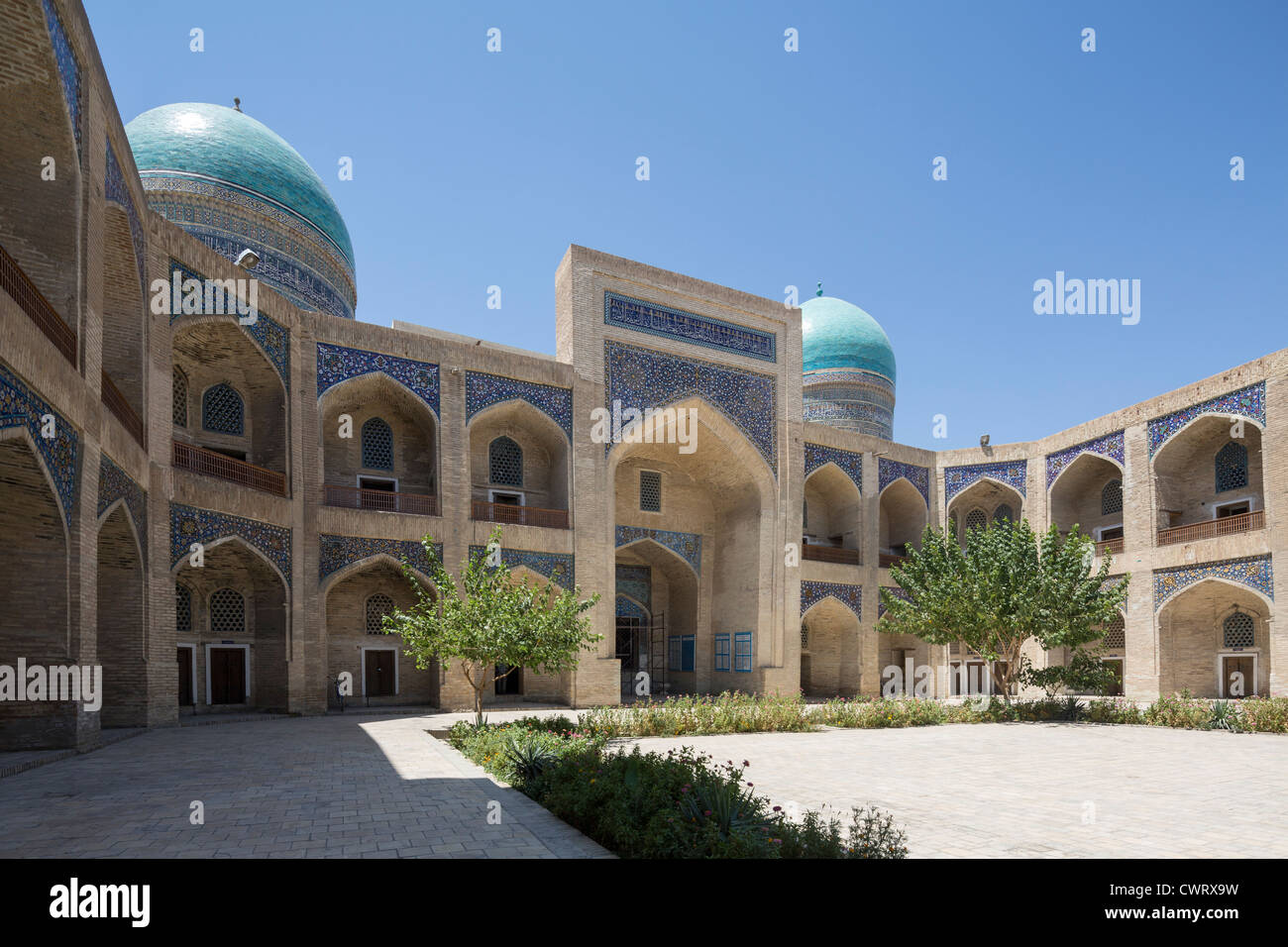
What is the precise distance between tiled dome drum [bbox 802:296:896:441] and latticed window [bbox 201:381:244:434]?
17289 mm

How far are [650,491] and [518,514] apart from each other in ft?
14.5

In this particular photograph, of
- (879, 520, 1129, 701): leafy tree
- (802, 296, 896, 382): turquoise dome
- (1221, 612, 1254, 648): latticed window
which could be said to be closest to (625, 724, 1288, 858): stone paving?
(879, 520, 1129, 701): leafy tree

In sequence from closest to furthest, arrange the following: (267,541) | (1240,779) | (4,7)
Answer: (4,7) < (1240,779) < (267,541)

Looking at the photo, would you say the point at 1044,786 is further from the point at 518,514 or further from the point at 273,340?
the point at 273,340

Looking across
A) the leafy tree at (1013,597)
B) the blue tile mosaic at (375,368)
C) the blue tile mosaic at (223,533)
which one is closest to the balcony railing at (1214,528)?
the leafy tree at (1013,597)

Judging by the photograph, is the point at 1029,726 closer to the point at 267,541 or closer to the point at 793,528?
the point at 793,528

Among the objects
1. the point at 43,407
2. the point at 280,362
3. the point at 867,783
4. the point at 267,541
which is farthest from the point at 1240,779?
the point at 280,362

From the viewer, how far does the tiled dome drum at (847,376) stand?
2703 cm

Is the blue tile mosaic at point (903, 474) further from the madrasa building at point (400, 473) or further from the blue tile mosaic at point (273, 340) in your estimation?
the blue tile mosaic at point (273, 340)

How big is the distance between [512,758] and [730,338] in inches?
541

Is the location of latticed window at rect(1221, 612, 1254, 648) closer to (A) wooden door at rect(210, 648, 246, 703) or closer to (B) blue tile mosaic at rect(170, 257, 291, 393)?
(B) blue tile mosaic at rect(170, 257, 291, 393)

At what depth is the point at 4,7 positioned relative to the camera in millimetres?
7289
